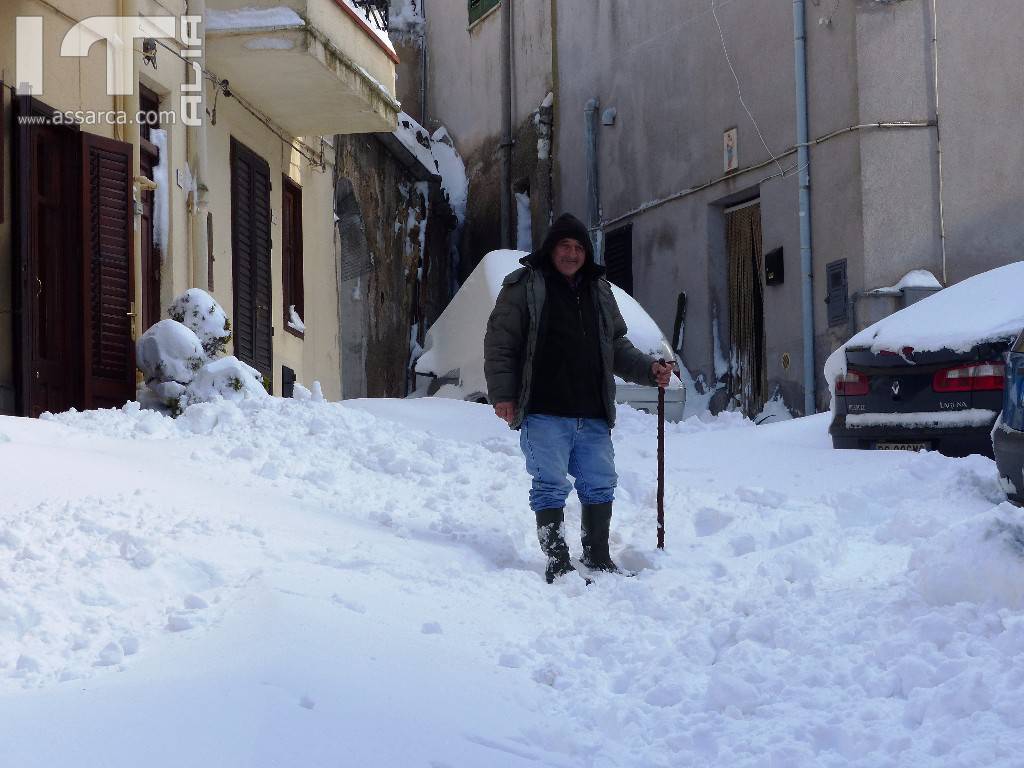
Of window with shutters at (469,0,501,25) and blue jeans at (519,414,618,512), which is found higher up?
window with shutters at (469,0,501,25)

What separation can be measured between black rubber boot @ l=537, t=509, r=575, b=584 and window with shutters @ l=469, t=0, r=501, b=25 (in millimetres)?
19057

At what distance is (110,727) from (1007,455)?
418cm

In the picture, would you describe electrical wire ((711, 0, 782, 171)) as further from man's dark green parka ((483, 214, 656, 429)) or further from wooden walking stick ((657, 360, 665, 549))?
man's dark green parka ((483, 214, 656, 429))

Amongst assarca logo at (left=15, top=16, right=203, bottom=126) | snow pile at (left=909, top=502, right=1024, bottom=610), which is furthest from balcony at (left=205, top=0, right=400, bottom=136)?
snow pile at (left=909, top=502, right=1024, bottom=610)

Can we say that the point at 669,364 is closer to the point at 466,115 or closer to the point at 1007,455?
the point at 1007,455

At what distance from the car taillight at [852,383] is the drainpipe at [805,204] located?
269 inches

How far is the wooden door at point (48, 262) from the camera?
9969 millimetres

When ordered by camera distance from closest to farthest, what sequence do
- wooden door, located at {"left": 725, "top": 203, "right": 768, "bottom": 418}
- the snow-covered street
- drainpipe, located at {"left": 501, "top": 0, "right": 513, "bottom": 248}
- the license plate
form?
the snow-covered street < the license plate < wooden door, located at {"left": 725, "top": 203, "right": 768, "bottom": 418} < drainpipe, located at {"left": 501, "top": 0, "right": 513, "bottom": 248}

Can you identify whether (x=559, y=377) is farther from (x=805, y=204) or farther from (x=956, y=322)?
(x=805, y=204)

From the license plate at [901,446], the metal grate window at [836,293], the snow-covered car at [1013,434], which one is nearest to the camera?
the snow-covered car at [1013,434]

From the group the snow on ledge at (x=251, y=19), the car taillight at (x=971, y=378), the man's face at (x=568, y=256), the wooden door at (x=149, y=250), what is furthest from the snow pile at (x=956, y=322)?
the snow on ledge at (x=251, y=19)

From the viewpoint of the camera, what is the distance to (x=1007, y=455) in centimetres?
630

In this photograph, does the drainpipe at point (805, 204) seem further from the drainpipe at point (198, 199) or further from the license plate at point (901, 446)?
the license plate at point (901, 446)

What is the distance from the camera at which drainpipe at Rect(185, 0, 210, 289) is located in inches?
498
